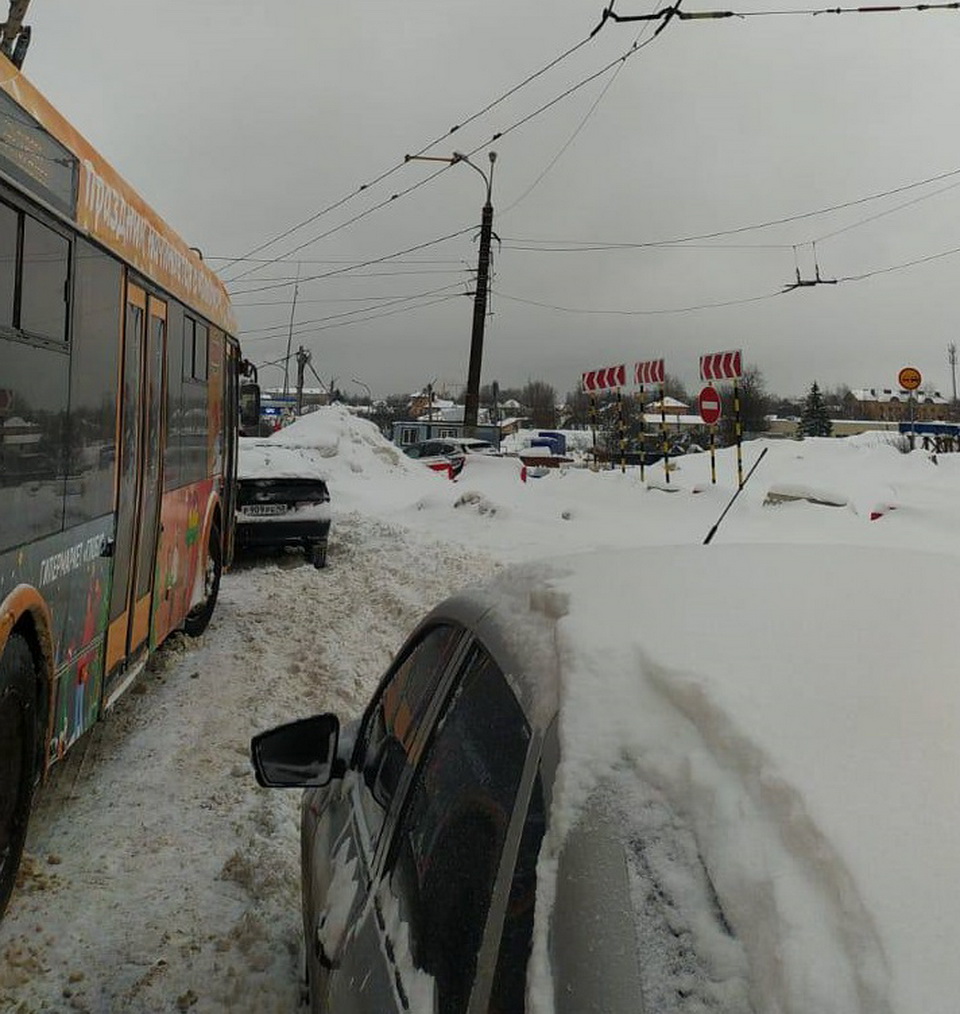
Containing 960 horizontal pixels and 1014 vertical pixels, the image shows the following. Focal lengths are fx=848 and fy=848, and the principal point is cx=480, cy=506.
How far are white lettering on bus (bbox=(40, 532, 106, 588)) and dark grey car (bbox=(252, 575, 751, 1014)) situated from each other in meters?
1.56

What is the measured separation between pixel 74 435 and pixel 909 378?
18.5 metres

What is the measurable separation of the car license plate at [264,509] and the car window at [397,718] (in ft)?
28.7

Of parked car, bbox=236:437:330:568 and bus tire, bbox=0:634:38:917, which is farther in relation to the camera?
parked car, bbox=236:437:330:568

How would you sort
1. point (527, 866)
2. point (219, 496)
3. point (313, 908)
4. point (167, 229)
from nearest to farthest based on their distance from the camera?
1. point (527, 866)
2. point (313, 908)
3. point (167, 229)
4. point (219, 496)

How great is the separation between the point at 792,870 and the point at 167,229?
566 cm

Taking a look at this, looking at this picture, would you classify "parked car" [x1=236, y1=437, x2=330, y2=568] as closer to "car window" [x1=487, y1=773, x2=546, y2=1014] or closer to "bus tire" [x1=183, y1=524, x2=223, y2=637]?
"bus tire" [x1=183, y1=524, x2=223, y2=637]

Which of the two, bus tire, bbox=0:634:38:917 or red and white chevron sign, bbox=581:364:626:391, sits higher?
red and white chevron sign, bbox=581:364:626:391

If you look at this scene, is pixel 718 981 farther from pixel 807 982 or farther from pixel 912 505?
pixel 912 505

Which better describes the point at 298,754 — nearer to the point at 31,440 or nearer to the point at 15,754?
the point at 15,754

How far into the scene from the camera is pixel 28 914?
3.21 meters

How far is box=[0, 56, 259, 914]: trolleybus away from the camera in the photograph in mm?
3070

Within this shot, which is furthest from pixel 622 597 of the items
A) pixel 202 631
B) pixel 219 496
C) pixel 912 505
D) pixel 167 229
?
pixel 912 505

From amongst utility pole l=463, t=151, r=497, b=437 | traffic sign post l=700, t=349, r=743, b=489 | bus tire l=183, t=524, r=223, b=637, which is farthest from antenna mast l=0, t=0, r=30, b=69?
utility pole l=463, t=151, r=497, b=437

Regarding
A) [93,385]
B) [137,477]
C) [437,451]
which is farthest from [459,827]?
[437,451]
